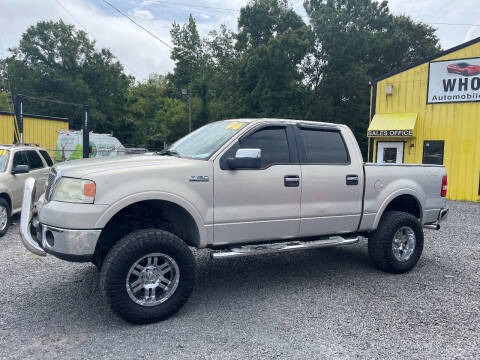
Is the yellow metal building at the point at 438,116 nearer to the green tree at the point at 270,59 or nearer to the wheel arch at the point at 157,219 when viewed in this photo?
the wheel arch at the point at 157,219

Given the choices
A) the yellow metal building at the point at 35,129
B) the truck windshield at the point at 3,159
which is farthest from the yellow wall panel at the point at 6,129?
the truck windshield at the point at 3,159

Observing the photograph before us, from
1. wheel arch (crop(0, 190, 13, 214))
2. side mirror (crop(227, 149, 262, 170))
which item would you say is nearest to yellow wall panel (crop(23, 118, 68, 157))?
wheel arch (crop(0, 190, 13, 214))

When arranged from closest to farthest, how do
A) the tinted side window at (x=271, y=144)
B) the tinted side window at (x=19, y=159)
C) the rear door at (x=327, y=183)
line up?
the tinted side window at (x=271, y=144) < the rear door at (x=327, y=183) < the tinted side window at (x=19, y=159)

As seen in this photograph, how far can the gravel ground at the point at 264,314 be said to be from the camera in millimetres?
3205

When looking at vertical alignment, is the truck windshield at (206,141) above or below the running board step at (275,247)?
above

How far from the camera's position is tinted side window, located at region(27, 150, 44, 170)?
8352 millimetres

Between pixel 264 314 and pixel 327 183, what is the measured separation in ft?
5.69

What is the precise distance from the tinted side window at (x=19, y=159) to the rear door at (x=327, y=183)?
20.3 feet

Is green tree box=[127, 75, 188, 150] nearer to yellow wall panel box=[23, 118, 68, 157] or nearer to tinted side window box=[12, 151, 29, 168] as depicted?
yellow wall panel box=[23, 118, 68, 157]

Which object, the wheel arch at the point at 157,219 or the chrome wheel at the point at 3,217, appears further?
the chrome wheel at the point at 3,217

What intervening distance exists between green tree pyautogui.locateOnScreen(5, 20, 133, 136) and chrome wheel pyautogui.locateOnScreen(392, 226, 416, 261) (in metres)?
41.7

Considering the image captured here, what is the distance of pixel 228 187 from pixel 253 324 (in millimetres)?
1382

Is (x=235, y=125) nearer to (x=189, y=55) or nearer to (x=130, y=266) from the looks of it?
(x=130, y=266)

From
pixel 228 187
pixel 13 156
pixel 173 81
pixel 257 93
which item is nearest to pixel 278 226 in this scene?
pixel 228 187
